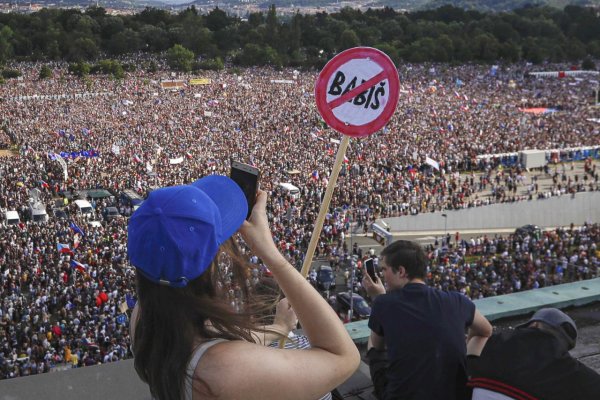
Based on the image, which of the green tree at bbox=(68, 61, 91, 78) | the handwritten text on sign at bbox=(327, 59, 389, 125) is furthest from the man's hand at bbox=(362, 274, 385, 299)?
the green tree at bbox=(68, 61, 91, 78)

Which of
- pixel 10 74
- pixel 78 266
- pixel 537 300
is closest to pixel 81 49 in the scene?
pixel 10 74

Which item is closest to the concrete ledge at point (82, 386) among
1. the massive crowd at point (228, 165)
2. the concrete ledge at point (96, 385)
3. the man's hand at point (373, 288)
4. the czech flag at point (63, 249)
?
the concrete ledge at point (96, 385)

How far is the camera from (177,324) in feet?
3.20

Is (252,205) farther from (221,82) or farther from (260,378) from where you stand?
(221,82)

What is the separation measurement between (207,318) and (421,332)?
892 millimetres

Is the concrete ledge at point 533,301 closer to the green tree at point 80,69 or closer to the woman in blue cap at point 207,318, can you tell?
the woman in blue cap at point 207,318

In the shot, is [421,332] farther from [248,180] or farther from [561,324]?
[248,180]

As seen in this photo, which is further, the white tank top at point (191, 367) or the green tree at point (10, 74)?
the green tree at point (10, 74)

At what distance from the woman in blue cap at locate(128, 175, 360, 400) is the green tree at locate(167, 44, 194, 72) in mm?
45465

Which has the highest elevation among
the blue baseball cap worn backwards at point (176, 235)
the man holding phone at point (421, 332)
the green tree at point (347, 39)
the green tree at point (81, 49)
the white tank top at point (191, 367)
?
the blue baseball cap worn backwards at point (176, 235)

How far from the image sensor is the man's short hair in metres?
1.89

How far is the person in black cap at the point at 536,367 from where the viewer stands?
133 centimetres

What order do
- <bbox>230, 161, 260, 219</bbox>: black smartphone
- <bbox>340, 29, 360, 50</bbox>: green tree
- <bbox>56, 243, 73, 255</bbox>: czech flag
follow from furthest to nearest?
<bbox>340, 29, 360, 50</bbox>: green tree → <bbox>56, 243, 73, 255</bbox>: czech flag → <bbox>230, 161, 260, 219</bbox>: black smartphone

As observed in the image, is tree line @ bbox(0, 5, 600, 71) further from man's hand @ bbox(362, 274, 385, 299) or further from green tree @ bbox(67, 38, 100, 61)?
man's hand @ bbox(362, 274, 385, 299)
